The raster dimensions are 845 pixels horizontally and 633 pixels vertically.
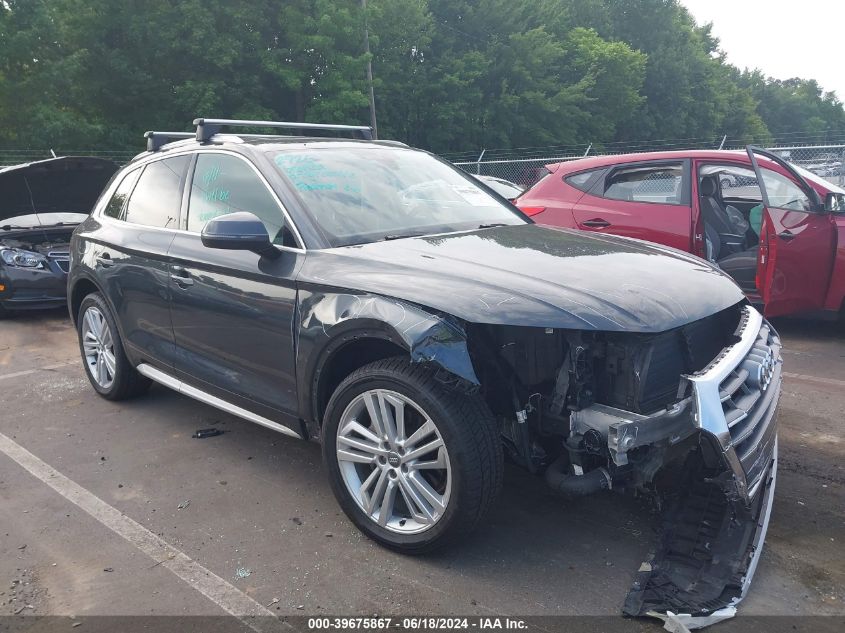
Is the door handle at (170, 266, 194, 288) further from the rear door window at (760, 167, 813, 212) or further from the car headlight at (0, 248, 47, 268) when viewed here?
the car headlight at (0, 248, 47, 268)

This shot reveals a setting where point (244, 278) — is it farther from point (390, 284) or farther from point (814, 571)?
point (814, 571)

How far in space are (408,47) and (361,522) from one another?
111ft

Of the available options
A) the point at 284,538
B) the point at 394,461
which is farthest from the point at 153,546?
the point at 394,461

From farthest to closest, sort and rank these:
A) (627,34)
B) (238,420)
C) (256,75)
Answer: (627,34) → (256,75) → (238,420)

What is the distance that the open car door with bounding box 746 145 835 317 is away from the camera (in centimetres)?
573

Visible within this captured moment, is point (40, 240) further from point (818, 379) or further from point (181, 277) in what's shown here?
point (818, 379)

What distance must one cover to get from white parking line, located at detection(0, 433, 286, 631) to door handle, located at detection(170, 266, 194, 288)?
1202 millimetres

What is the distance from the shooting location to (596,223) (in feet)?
21.7

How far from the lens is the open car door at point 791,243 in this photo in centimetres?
573

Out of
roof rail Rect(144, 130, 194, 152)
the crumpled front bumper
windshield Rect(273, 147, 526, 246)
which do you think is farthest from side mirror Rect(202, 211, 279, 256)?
the crumpled front bumper

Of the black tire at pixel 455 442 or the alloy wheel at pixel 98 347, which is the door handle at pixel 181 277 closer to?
the alloy wheel at pixel 98 347

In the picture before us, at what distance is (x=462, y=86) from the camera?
34844mm

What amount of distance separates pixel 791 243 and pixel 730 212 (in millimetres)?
1078

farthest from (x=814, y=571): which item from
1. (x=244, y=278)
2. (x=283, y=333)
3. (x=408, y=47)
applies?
(x=408, y=47)
